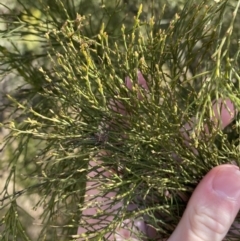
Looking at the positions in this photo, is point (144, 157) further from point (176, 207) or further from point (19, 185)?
point (19, 185)

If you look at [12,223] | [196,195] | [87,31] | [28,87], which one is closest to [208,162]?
[196,195]

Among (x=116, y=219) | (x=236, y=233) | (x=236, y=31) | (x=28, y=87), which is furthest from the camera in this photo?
(x=28, y=87)

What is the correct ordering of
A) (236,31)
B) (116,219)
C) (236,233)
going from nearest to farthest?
1. (116,219)
2. (236,233)
3. (236,31)

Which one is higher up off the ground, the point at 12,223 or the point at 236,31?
the point at 236,31

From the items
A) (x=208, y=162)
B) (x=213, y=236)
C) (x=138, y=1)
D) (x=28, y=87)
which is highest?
(x=138, y=1)
